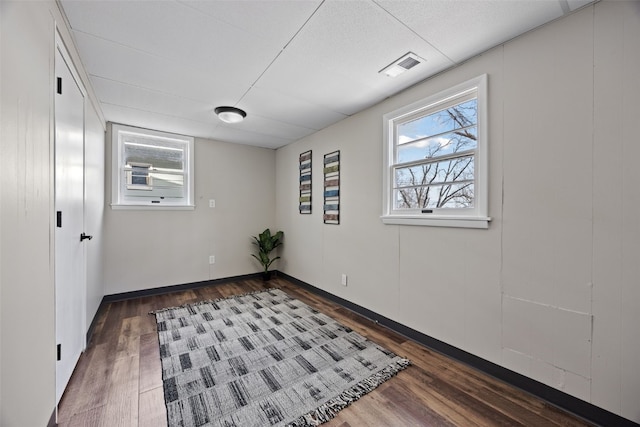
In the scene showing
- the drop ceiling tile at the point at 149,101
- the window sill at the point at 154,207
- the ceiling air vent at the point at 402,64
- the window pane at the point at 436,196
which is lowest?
the window sill at the point at 154,207

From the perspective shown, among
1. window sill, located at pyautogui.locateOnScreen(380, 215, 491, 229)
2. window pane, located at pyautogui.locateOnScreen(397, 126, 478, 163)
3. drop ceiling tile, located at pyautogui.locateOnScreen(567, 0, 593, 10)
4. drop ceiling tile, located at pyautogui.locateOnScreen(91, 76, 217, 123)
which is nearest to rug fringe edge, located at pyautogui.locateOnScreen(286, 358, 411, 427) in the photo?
window sill, located at pyautogui.locateOnScreen(380, 215, 491, 229)

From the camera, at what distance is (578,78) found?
149 centimetres

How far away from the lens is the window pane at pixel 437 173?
2048 millimetres

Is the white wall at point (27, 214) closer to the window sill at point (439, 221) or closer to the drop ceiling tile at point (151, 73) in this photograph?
the drop ceiling tile at point (151, 73)

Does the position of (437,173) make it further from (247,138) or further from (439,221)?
(247,138)

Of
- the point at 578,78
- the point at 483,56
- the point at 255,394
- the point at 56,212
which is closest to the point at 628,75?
the point at 578,78

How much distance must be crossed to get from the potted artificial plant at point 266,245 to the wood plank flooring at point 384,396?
2.15 metres

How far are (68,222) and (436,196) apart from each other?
281cm

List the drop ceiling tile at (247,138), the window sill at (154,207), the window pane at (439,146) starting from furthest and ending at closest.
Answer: the drop ceiling tile at (247,138), the window sill at (154,207), the window pane at (439,146)

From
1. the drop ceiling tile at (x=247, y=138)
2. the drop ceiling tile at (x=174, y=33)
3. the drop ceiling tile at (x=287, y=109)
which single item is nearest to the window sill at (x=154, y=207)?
the drop ceiling tile at (x=247, y=138)

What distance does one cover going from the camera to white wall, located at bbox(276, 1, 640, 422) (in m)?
1.35

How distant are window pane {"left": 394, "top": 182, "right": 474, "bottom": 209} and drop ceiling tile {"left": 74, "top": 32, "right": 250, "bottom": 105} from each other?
185 centimetres

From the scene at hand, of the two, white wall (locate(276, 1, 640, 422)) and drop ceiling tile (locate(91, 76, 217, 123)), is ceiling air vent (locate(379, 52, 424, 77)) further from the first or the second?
drop ceiling tile (locate(91, 76, 217, 123))

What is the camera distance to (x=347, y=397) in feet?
5.35
